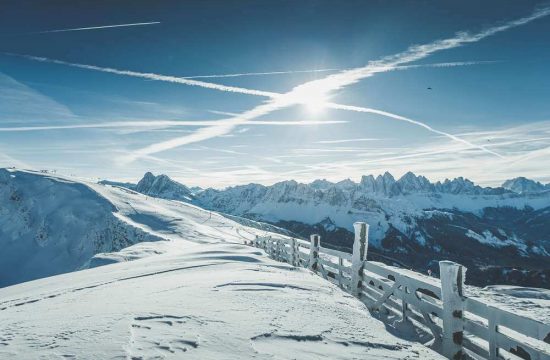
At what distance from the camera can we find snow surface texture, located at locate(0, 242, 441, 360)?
15.6 feet

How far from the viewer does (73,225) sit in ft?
377

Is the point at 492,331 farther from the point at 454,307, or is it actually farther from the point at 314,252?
the point at 314,252

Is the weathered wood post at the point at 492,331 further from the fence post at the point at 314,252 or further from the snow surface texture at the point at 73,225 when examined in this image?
the snow surface texture at the point at 73,225

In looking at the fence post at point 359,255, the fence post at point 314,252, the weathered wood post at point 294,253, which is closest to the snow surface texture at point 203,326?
the fence post at point 359,255

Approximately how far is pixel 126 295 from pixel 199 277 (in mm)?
2777

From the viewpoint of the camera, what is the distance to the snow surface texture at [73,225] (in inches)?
3516

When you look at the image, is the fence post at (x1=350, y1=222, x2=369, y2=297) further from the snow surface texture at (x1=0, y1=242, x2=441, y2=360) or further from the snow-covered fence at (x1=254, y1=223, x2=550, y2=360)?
the snow surface texture at (x1=0, y1=242, x2=441, y2=360)

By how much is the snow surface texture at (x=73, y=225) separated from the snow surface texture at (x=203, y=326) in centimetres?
6470

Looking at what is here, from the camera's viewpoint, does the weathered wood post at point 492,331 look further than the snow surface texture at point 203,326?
Yes

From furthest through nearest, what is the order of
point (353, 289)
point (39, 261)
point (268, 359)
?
point (39, 261)
point (353, 289)
point (268, 359)

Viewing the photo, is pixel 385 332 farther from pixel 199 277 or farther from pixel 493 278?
pixel 493 278

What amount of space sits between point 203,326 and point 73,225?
125826 millimetres

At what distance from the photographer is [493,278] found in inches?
7057

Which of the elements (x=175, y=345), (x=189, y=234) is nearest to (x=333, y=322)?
(x=175, y=345)
